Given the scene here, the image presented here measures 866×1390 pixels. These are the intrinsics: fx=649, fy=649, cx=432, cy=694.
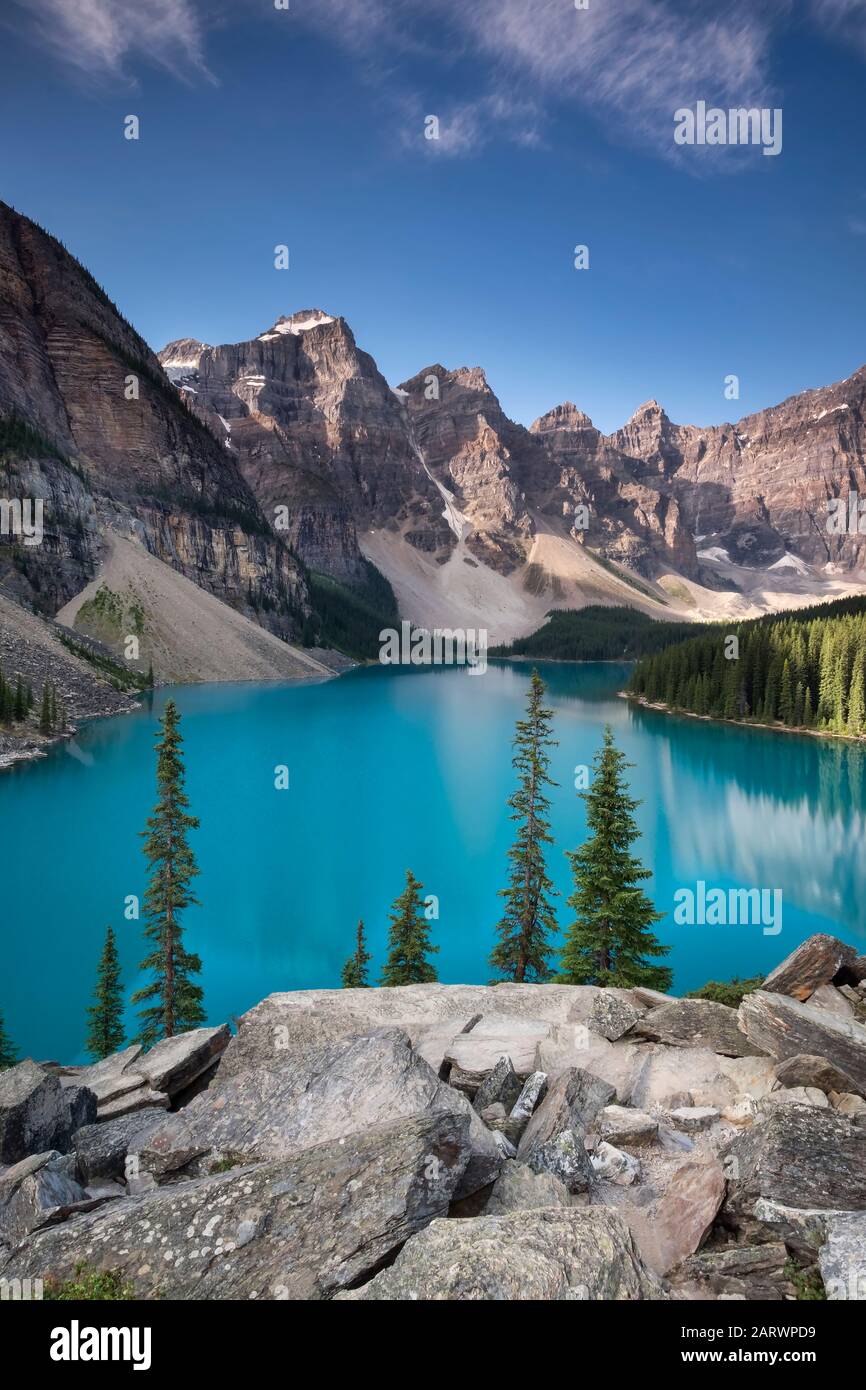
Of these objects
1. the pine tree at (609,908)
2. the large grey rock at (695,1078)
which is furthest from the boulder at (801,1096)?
the pine tree at (609,908)

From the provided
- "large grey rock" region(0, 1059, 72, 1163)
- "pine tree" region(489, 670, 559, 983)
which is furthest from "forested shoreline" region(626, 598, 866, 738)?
"large grey rock" region(0, 1059, 72, 1163)

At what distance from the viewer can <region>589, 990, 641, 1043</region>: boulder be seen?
1208 centimetres

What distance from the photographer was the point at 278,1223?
570 centimetres

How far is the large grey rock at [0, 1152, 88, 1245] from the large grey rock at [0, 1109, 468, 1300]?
2.45ft

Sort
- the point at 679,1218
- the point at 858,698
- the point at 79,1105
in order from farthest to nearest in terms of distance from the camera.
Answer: the point at 858,698 → the point at 79,1105 → the point at 679,1218

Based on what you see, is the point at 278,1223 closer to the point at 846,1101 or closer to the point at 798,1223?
the point at 798,1223

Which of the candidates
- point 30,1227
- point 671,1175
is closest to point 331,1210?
point 30,1227

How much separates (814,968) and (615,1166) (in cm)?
651

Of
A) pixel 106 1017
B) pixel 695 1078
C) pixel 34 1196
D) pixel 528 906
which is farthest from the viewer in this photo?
pixel 528 906

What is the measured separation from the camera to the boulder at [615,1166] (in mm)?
7531

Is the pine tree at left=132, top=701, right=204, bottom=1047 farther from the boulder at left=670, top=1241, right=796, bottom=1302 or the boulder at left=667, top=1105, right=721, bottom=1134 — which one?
the boulder at left=670, top=1241, right=796, bottom=1302

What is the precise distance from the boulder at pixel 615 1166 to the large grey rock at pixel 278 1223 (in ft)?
7.67

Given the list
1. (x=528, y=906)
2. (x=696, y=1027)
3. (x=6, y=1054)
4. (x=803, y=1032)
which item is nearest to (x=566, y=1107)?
(x=803, y=1032)
